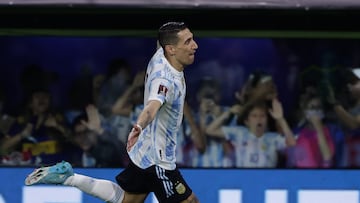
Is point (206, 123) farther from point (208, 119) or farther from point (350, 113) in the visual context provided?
point (350, 113)

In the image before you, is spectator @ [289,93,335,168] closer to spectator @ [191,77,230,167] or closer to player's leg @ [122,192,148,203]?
spectator @ [191,77,230,167]

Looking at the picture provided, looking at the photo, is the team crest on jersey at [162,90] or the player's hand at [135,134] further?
the team crest on jersey at [162,90]

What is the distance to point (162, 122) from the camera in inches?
321

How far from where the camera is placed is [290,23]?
32.4ft

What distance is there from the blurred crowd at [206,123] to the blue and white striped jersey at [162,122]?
5.97ft

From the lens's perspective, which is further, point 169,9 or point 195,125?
point 195,125

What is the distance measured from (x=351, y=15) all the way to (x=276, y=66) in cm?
75

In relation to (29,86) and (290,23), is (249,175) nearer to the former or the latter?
(290,23)

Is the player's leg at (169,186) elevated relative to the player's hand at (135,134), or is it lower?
lower

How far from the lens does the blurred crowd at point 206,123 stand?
33.0 ft

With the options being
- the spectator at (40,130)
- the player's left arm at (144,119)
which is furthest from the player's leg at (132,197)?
the spectator at (40,130)

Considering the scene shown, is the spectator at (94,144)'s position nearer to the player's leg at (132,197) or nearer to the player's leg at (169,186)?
the player's leg at (132,197)

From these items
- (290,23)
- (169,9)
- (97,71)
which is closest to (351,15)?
(290,23)

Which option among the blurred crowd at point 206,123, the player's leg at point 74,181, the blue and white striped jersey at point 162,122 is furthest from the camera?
the blurred crowd at point 206,123
